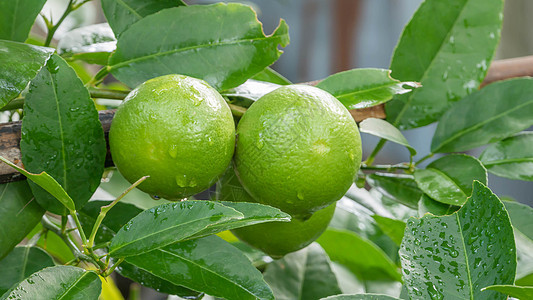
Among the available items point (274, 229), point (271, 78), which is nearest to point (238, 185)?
point (274, 229)

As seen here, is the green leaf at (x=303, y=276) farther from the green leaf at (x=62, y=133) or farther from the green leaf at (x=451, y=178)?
the green leaf at (x=62, y=133)

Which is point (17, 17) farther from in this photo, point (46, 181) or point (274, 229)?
point (274, 229)

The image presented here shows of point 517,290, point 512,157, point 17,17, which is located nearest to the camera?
point 517,290

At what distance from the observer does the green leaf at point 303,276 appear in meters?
0.56

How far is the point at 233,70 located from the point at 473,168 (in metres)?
0.24

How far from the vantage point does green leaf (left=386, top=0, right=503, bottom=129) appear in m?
0.54

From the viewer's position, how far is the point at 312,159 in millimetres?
369

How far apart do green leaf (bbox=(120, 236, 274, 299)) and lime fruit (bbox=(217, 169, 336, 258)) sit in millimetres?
84

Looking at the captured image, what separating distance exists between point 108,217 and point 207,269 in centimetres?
14

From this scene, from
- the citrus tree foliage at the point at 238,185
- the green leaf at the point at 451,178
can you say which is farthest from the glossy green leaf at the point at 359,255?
the green leaf at the point at 451,178

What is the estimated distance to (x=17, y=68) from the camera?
338 millimetres

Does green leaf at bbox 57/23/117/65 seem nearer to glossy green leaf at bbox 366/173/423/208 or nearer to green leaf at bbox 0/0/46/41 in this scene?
green leaf at bbox 0/0/46/41

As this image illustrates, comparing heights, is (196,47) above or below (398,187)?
above

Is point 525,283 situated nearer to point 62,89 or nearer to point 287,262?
point 287,262
